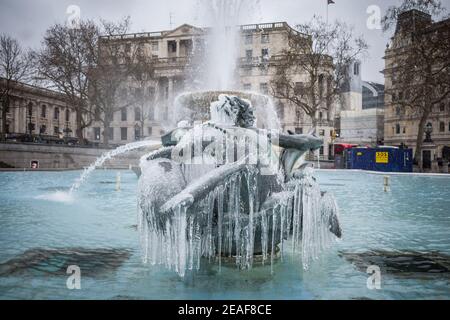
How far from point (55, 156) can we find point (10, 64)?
8.80 m

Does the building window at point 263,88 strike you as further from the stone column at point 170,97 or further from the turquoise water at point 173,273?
the turquoise water at point 173,273

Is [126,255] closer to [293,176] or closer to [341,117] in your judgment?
[293,176]

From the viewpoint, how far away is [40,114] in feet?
213

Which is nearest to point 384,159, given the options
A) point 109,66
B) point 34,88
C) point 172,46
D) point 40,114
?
point 109,66

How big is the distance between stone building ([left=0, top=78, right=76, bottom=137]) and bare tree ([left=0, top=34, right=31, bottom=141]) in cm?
906

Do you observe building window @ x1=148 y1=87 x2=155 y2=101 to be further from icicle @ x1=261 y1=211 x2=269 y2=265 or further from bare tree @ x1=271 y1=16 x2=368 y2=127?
icicle @ x1=261 y1=211 x2=269 y2=265

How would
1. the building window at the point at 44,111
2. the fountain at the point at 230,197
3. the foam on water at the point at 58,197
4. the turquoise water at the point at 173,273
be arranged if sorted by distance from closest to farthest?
the turquoise water at the point at 173,273 < the fountain at the point at 230,197 < the foam on water at the point at 58,197 < the building window at the point at 44,111

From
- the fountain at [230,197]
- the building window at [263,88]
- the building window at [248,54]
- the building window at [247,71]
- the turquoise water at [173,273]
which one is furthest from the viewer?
the building window at [247,71]

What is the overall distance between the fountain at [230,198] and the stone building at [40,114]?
48106 millimetres

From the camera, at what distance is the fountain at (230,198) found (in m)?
4.34

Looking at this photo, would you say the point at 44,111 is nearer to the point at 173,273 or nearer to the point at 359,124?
the point at 359,124

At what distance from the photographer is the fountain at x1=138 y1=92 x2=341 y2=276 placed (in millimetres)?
4344

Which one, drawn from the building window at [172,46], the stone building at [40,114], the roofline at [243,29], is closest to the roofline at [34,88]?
the stone building at [40,114]
